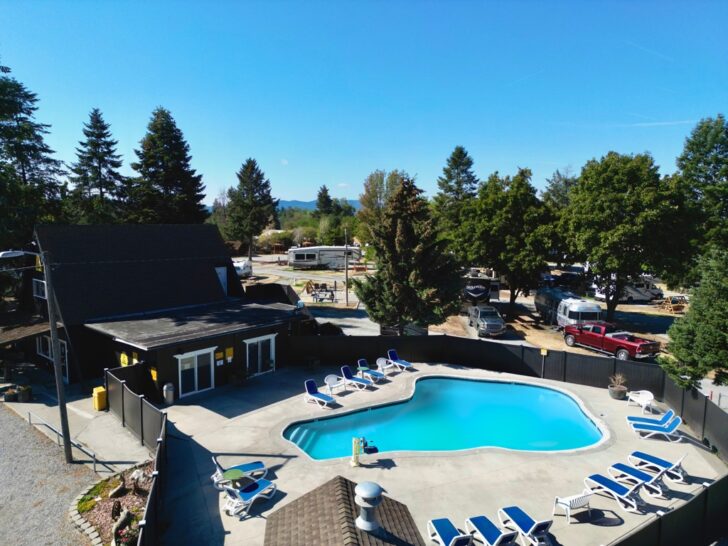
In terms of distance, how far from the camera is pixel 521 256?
33.8 meters

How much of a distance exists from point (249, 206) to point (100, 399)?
2199 inches

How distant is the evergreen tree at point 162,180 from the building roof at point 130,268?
19.2m

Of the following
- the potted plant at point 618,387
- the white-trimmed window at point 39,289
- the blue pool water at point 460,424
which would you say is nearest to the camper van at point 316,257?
the white-trimmed window at point 39,289

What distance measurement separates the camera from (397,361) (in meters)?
23.5

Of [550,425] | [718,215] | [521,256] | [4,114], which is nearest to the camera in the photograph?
[550,425]

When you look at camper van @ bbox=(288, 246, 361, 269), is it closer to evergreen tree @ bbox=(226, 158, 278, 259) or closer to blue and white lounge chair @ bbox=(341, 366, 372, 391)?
evergreen tree @ bbox=(226, 158, 278, 259)

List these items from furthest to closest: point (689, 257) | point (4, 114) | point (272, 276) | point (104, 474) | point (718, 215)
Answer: point (272, 276) < point (718, 215) < point (689, 257) < point (4, 114) < point (104, 474)

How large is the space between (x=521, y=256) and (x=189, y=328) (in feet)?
78.9

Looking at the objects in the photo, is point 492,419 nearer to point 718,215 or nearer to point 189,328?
point 189,328

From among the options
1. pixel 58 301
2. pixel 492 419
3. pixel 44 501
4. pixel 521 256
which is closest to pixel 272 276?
pixel 521 256

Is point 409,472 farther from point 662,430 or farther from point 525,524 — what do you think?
point 662,430

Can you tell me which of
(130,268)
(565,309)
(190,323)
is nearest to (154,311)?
(130,268)

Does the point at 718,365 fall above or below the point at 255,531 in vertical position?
above

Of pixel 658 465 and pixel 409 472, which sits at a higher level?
pixel 658 465
